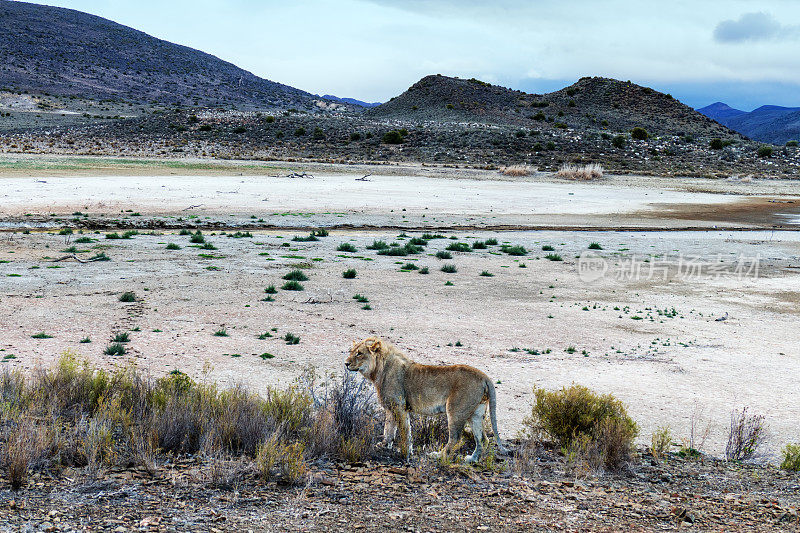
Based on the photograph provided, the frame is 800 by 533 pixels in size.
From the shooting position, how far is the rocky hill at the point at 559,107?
316 feet

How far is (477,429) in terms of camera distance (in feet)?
22.7

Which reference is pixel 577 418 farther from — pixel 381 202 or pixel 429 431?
pixel 381 202

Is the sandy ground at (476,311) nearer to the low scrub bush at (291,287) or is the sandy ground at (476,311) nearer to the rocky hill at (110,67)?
the low scrub bush at (291,287)

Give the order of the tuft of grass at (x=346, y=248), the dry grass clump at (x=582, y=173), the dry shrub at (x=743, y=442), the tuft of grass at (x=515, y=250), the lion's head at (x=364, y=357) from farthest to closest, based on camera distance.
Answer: the dry grass clump at (x=582, y=173)
the tuft of grass at (x=515, y=250)
the tuft of grass at (x=346, y=248)
the dry shrub at (x=743, y=442)
the lion's head at (x=364, y=357)

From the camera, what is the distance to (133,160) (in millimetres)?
56000

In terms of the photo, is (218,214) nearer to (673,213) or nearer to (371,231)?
(371,231)

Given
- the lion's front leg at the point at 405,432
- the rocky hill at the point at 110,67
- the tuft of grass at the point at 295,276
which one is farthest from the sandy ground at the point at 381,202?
the rocky hill at the point at 110,67

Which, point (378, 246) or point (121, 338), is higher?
point (378, 246)

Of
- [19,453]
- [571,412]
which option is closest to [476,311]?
[571,412]

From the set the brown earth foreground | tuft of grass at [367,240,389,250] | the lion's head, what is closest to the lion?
the lion's head

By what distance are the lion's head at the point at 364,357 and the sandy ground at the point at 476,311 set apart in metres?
2.32

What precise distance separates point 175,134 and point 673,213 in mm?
53175

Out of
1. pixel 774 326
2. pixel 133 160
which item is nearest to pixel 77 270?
pixel 774 326

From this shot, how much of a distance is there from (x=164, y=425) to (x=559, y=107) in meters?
106
